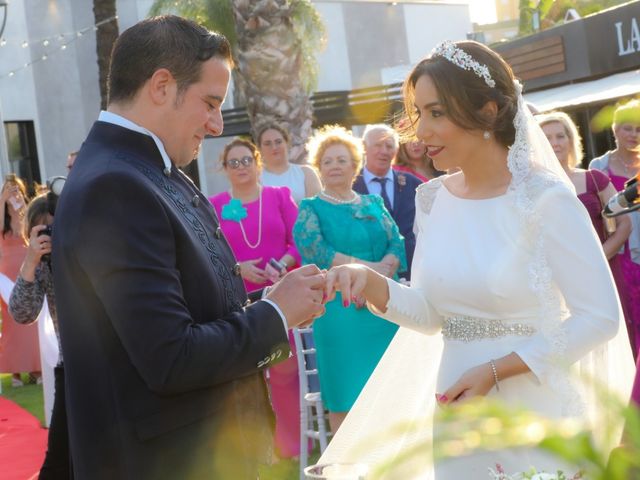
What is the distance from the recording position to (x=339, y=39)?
32.8 metres

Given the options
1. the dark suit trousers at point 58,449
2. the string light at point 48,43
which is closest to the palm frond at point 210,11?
the string light at point 48,43

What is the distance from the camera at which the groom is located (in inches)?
88.5

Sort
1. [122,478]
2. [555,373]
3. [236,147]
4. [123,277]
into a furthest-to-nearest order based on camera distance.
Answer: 1. [236,147]
2. [555,373]
3. [122,478]
4. [123,277]

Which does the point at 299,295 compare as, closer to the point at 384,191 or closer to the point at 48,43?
the point at 384,191

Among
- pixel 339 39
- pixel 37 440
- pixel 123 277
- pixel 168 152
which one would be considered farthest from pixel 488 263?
pixel 339 39

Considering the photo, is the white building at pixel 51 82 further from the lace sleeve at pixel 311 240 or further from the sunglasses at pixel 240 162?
the lace sleeve at pixel 311 240

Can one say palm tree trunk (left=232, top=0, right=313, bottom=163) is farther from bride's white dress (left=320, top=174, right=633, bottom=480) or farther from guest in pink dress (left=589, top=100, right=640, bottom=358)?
bride's white dress (left=320, top=174, right=633, bottom=480)

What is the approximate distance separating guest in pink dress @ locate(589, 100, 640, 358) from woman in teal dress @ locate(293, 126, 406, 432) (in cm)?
172

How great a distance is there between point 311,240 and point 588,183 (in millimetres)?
1955

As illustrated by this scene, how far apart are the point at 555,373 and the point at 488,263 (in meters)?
0.41

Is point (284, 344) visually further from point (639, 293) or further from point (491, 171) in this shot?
point (639, 293)

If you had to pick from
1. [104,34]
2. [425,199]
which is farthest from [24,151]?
[425,199]

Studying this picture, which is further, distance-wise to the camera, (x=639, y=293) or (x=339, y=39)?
(x=339, y=39)

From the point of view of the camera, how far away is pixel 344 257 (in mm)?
6672
